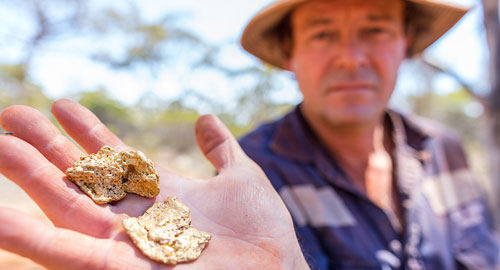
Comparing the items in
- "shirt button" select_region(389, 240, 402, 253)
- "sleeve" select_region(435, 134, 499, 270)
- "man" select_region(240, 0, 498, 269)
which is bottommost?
"sleeve" select_region(435, 134, 499, 270)

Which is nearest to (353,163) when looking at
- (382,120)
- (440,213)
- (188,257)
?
(382,120)

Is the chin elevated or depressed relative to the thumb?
depressed

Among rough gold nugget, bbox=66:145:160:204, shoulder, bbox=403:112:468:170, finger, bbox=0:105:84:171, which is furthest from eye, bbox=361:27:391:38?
finger, bbox=0:105:84:171

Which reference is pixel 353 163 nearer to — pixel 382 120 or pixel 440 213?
pixel 382 120

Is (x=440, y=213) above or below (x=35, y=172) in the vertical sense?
below

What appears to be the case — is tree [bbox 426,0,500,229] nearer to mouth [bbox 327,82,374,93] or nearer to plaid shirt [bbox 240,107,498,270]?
plaid shirt [bbox 240,107,498,270]

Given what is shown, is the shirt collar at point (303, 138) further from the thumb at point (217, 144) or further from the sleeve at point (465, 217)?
the thumb at point (217, 144)

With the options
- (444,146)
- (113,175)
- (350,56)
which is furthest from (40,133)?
(444,146)

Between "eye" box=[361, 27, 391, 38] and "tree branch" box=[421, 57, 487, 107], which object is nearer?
"eye" box=[361, 27, 391, 38]

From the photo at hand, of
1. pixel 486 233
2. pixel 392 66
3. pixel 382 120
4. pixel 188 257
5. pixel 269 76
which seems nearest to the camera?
pixel 188 257

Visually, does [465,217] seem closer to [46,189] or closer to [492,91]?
[492,91]
